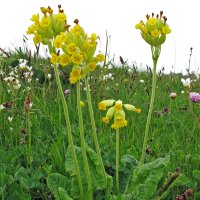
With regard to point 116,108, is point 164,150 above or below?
below

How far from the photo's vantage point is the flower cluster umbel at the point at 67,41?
229 centimetres

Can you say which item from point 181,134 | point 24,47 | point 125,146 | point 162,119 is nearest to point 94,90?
point 162,119

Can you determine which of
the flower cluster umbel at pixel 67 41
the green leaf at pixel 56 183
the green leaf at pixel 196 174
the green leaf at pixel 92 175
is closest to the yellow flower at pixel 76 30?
the flower cluster umbel at pixel 67 41

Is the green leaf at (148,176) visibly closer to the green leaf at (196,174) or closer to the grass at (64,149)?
the grass at (64,149)

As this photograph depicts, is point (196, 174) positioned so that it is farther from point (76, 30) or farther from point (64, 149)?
point (76, 30)

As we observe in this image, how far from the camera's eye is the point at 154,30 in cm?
262

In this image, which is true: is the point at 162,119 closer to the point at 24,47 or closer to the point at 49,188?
the point at 49,188

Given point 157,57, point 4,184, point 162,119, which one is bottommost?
point 4,184

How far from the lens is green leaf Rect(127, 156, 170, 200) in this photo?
278cm

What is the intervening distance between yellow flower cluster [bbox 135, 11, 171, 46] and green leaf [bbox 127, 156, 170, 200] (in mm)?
737

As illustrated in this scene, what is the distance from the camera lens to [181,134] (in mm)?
4281

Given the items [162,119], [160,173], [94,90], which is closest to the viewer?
[160,173]

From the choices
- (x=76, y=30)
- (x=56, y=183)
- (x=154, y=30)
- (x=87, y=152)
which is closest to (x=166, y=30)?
(x=154, y=30)

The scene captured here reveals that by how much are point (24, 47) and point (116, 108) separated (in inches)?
228
